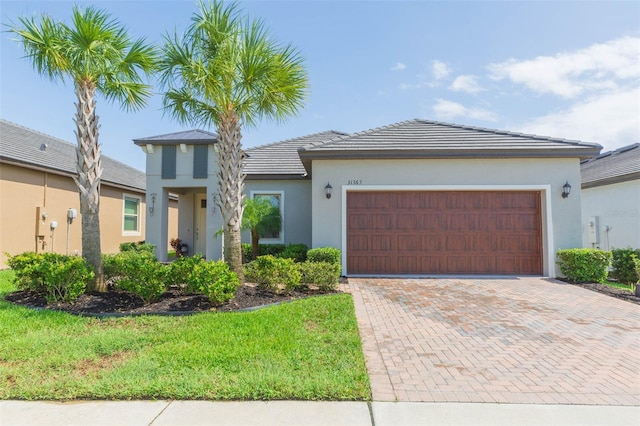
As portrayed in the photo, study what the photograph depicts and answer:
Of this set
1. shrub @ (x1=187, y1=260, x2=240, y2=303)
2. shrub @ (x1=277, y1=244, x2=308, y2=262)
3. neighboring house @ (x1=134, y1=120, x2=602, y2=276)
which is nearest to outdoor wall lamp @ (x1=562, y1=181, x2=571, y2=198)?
neighboring house @ (x1=134, y1=120, x2=602, y2=276)

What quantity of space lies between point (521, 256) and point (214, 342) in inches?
383

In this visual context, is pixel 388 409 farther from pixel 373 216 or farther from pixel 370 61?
pixel 370 61

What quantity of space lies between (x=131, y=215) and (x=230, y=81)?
13.5 meters

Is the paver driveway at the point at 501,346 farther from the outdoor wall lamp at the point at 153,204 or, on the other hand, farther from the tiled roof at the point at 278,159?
the outdoor wall lamp at the point at 153,204

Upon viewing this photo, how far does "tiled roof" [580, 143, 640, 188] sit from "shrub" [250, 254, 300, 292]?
44.6 ft

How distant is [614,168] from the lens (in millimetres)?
13648

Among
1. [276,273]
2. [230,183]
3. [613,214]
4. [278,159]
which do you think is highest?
[278,159]

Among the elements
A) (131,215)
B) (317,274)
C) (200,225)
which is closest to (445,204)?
(317,274)

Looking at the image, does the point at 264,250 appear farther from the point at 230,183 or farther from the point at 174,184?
the point at 230,183

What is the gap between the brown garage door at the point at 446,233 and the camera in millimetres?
9844

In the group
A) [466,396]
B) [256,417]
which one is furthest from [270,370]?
[466,396]

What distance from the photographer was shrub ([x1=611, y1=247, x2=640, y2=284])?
31.0 feet

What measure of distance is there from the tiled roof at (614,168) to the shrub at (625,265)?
12.9ft

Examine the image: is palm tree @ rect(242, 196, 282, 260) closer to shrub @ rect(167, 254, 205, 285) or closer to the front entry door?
shrub @ rect(167, 254, 205, 285)
